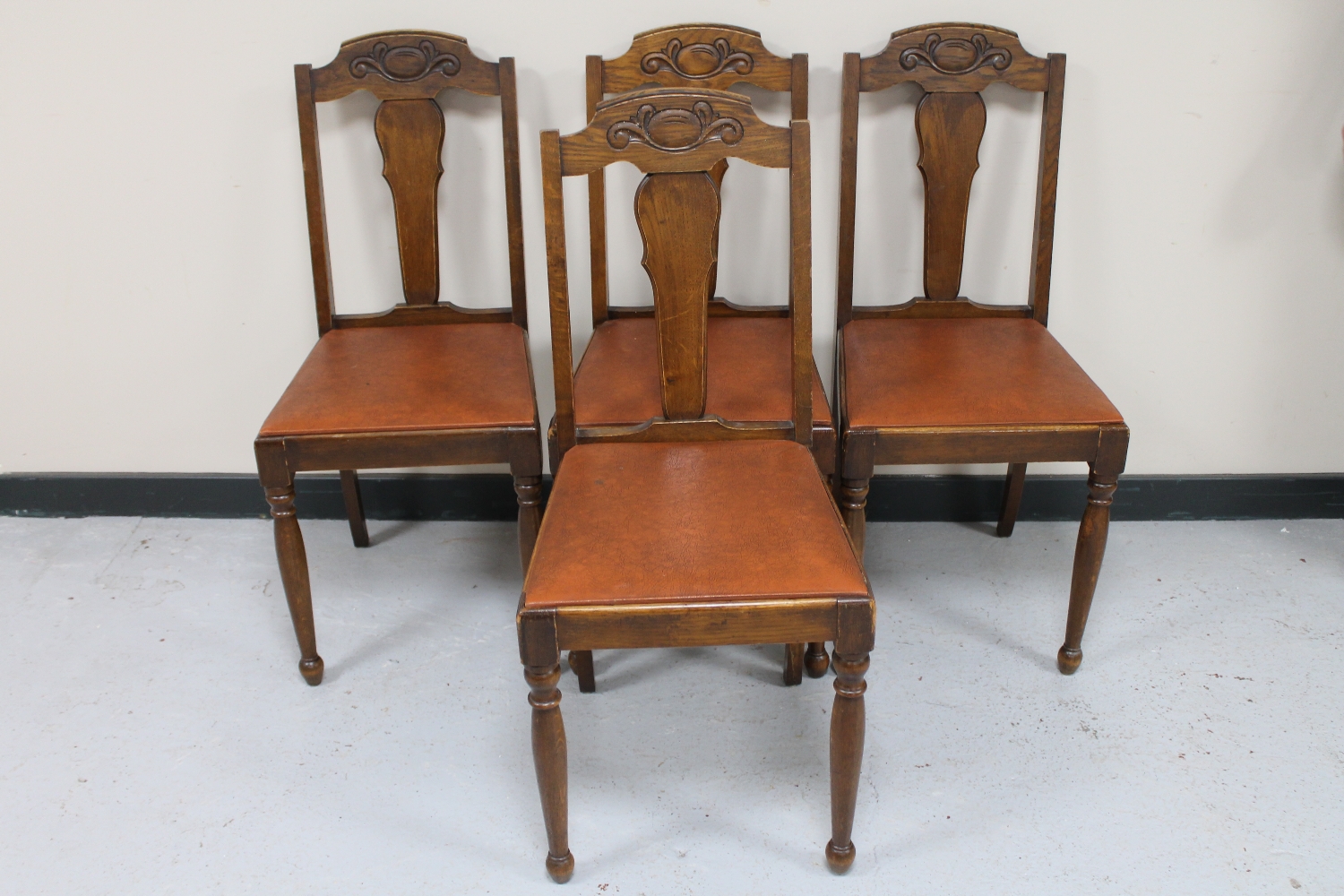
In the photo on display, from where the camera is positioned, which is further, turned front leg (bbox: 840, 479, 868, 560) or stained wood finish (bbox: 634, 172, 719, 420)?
turned front leg (bbox: 840, 479, 868, 560)

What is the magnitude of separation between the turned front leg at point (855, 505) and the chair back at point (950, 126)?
44 centimetres

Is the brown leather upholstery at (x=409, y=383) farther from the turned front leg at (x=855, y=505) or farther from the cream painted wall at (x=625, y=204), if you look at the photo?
the turned front leg at (x=855, y=505)

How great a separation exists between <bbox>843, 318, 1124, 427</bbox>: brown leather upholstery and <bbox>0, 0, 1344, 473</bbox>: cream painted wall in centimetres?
26

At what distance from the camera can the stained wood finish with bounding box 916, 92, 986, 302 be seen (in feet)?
7.33

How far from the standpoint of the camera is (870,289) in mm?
2494

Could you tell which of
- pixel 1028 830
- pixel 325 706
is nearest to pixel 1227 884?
pixel 1028 830

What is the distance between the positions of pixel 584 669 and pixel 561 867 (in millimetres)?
449

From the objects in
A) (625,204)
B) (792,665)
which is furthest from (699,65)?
(792,665)

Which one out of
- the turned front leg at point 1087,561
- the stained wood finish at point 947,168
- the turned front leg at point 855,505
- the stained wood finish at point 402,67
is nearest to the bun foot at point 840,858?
the turned front leg at point 855,505

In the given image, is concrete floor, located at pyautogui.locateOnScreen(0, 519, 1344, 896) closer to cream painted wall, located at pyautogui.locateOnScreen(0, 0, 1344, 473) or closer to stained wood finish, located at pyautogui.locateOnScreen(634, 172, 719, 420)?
cream painted wall, located at pyautogui.locateOnScreen(0, 0, 1344, 473)

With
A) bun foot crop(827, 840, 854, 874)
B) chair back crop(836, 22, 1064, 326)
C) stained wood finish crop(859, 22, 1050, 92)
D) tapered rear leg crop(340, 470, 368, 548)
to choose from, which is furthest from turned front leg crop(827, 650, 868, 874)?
tapered rear leg crop(340, 470, 368, 548)

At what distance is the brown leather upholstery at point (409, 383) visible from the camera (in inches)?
78.0

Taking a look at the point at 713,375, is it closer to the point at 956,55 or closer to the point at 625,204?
the point at 625,204

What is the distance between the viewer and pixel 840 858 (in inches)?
67.6
